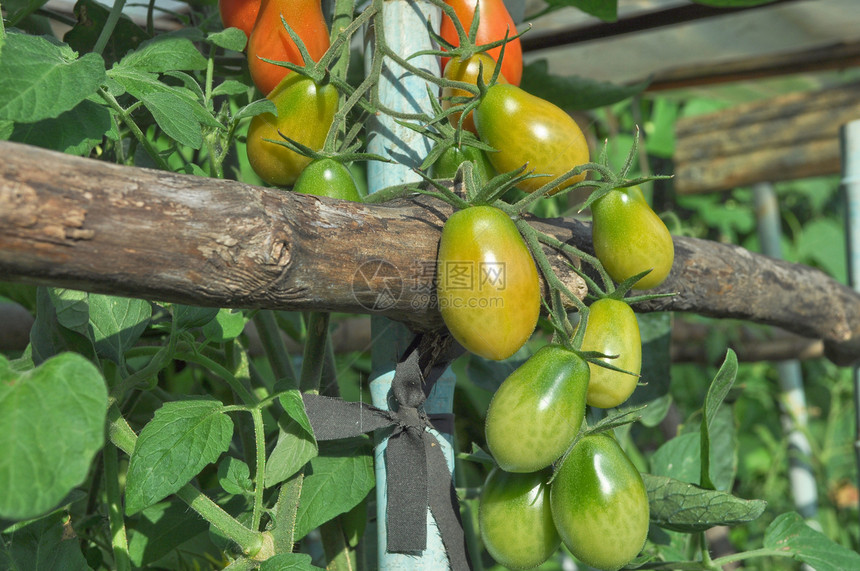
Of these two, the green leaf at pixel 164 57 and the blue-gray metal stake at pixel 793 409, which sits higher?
the green leaf at pixel 164 57

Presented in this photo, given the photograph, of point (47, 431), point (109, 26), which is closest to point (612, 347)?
point (47, 431)

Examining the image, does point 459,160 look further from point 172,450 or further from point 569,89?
point 569,89

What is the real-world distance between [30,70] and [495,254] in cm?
29

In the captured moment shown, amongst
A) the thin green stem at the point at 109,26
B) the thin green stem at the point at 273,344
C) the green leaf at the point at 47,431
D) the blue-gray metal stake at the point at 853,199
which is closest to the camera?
the green leaf at the point at 47,431

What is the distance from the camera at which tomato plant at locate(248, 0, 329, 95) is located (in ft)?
1.72

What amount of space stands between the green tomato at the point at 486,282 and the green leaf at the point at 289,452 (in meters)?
0.14

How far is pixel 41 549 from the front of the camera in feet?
1.61

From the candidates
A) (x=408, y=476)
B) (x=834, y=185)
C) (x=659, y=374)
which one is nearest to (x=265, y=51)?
(x=408, y=476)

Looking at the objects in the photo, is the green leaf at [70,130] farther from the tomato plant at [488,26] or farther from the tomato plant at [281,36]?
the tomato plant at [488,26]

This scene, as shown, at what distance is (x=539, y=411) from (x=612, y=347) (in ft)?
0.23

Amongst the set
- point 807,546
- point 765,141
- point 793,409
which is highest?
point 765,141

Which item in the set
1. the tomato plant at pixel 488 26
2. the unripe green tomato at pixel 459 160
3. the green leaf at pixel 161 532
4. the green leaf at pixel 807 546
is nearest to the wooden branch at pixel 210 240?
the unripe green tomato at pixel 459 160

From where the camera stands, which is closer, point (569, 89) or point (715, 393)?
point (715, 393)

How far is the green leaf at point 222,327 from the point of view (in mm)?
517
